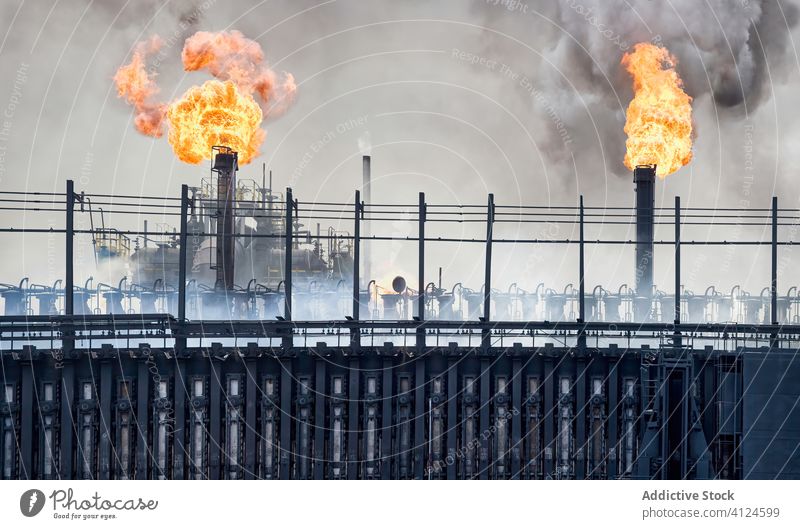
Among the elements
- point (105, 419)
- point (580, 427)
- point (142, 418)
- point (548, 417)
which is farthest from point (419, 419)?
point (105, 419)

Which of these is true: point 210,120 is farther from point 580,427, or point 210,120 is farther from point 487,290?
point 580,427

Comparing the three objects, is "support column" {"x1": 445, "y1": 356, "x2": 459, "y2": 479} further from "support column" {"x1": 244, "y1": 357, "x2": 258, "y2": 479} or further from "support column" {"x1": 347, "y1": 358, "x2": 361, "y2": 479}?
"support column" {"x1": 244, "y1": 357, "x2": 258, "y2": 479}

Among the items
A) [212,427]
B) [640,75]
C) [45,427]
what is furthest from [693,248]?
[45,427]

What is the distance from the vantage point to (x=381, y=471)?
2039 centimetres

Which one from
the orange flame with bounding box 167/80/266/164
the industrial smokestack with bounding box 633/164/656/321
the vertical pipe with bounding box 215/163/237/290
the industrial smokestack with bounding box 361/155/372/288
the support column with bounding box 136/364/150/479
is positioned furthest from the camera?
the industrial smokestack with bounding box 361/155/372/288

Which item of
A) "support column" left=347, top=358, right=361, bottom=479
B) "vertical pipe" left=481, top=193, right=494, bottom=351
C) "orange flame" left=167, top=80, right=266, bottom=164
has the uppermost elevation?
"orange flame" left=167, top=80, right=266, bottom=164

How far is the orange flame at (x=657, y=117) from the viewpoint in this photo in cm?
3356

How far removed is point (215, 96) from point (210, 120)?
1.03 meters

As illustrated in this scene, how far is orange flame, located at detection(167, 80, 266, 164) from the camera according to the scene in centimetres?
3175

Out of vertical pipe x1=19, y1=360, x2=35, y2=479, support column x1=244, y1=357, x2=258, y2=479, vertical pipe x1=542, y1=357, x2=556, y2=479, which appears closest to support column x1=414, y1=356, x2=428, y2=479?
vertical pipe x1=542, y1=357, x2=556, y2=479

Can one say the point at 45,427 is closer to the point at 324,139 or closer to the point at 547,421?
the point at 547,421

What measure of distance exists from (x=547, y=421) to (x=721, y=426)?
4362 millimetres

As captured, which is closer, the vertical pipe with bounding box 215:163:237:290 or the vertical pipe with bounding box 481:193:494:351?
the vertical pipe with bounding box 481:193:494:351
